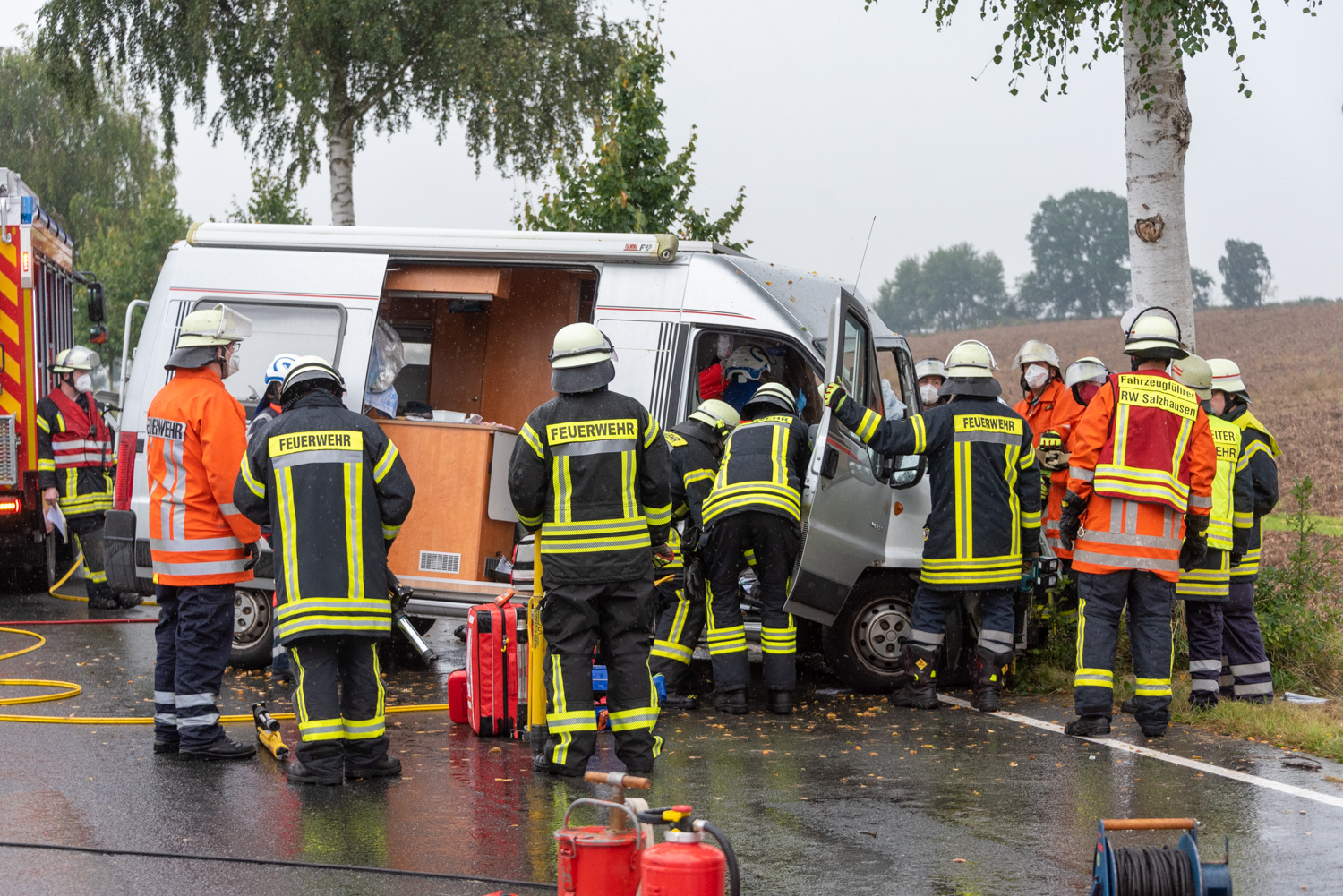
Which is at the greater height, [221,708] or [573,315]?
[573,315]

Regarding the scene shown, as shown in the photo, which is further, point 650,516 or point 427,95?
point 427,95

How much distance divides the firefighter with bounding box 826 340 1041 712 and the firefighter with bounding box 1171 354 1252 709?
3.00 ft

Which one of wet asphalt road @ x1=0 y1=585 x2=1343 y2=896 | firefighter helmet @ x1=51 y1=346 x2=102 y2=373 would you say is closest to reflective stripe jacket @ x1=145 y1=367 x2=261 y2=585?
wet asphalt road @ x1=0 y1=585 x2=1343 y2=896

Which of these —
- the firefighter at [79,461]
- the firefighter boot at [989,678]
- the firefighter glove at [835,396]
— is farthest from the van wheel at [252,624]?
the firefighter boot at [989,678]

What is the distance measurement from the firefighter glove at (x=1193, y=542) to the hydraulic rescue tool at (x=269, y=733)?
4.51 m

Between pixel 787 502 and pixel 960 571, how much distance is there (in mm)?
1018

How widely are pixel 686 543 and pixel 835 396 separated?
1.35m

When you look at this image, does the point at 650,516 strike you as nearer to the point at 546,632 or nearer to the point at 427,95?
the point at 546,632

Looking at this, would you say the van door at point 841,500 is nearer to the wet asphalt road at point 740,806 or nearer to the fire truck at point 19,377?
the wet asphalt road at point 740,806

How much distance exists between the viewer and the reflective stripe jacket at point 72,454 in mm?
10883

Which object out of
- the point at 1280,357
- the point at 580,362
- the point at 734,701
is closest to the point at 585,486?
the point at 580,362

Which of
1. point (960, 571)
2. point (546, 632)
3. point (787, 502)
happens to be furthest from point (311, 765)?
point (960, 571)

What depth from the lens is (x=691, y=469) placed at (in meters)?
7.78

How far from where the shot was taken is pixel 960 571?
7.29 m
